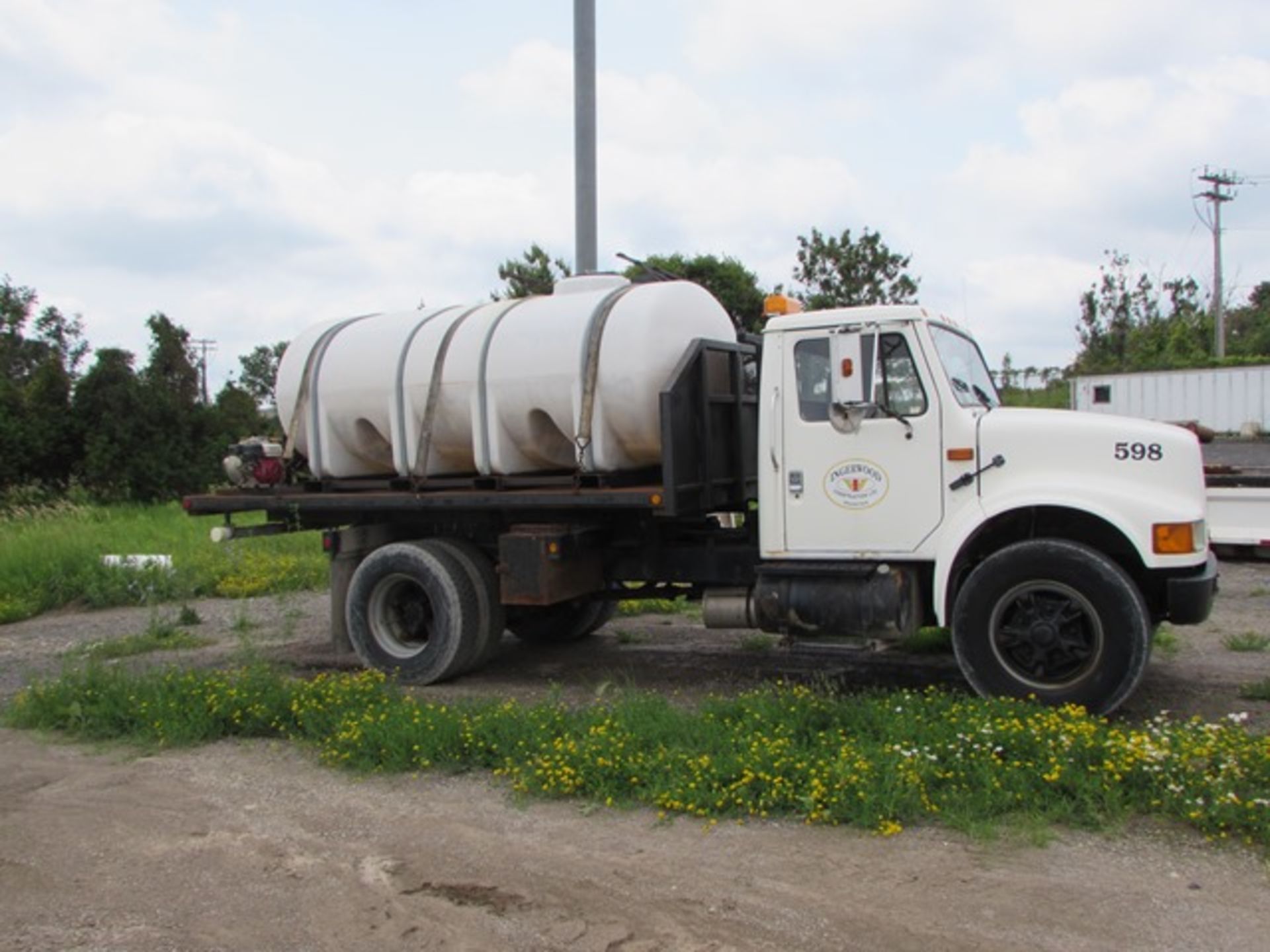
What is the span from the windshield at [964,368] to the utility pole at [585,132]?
3.99m

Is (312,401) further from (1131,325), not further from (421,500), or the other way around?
(1131,325)

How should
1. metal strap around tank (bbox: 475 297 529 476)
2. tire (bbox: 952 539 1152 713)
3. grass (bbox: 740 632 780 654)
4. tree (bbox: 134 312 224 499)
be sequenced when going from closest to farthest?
tire (bbox: 952 539 1152 713) < metal strap around tank (bbox: 475 297 529 476) < grass (bbox: 740 632 780 654) < tree (bbox: 134 312 224 499)

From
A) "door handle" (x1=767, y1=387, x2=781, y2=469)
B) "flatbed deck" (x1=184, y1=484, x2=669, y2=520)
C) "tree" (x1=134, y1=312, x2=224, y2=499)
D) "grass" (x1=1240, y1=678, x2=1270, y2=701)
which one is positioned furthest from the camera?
"tree" (x1=134, y1=312, x2=224, y2=499)

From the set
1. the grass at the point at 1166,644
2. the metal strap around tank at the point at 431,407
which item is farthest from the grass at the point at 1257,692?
the metal strap around tank at the point at 431,407

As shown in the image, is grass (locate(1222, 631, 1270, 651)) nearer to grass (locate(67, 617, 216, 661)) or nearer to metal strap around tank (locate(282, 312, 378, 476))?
→ metal strap around tank (locate(282, 312, 378, 476))

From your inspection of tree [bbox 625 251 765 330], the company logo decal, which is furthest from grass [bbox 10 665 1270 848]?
tree [bbox 625 251 765 330]

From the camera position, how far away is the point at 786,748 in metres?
5.55

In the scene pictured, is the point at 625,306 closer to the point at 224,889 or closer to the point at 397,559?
the point at 397,559

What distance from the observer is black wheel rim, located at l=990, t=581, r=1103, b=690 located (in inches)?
249

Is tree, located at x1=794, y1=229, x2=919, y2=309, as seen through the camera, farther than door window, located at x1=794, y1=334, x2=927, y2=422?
Yes

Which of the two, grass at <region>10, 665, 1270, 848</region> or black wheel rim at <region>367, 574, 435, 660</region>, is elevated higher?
black wheel rim at <region>367, 574, 435, 660</region>

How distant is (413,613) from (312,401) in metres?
1.84

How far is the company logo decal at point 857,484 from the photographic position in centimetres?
694

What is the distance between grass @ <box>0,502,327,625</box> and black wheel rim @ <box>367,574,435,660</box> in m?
6.16
